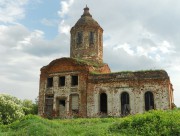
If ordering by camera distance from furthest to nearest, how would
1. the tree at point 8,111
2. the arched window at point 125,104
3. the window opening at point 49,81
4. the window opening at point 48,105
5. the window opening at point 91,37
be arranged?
the window opening at point 91,37
the window opening at point 49,81
the window opening at point 48,105
the tree at point 8,111
the arched window at point 125,104

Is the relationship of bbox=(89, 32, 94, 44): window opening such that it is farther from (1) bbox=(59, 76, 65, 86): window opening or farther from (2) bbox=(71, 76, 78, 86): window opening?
(1) bbox=(59, 76, 65, 86): window opening

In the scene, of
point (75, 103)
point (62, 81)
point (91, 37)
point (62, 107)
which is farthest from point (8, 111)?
point (91, 37)

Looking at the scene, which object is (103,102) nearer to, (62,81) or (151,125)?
(62,81)

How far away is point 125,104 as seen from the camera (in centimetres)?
2408

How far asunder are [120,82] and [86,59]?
5.93 meters

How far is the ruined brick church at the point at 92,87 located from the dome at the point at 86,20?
0.24 meters

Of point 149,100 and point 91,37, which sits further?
point 91,37

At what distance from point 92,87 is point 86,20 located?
9.06 metres

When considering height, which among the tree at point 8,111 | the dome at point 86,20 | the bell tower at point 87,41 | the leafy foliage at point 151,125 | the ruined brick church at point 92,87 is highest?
the dome at point 86,20

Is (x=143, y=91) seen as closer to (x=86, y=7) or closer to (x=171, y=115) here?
(x=171, y=115)

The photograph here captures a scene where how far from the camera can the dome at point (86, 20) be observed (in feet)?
98.1

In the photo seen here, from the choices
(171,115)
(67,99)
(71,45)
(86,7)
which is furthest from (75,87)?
(171,115)

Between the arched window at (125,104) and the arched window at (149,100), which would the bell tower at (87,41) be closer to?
the arched window at (125,104)

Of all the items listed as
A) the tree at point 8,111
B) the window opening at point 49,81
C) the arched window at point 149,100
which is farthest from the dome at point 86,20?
the tree at point 8,111
